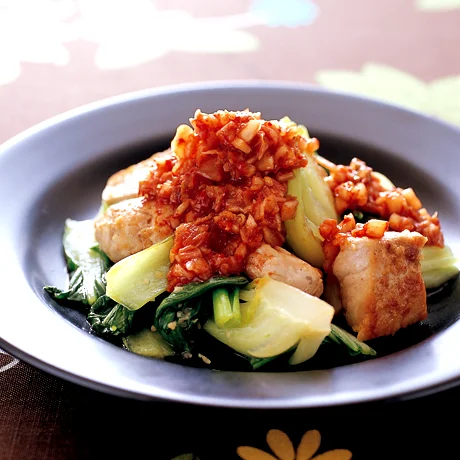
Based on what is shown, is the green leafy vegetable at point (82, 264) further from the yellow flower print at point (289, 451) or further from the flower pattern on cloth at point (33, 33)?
the flower pattern on cloth at point (33, 33)

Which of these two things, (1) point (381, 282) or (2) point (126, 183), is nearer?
(1) point (381, 282)

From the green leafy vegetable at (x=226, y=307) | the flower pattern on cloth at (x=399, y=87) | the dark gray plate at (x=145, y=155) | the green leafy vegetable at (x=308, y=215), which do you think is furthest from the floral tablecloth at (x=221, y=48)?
the green leafy vegetable at (x=226, y=307)

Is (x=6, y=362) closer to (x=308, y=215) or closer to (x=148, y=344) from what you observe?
(x=148, y=344)

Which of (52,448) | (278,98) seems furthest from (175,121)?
(52,448)

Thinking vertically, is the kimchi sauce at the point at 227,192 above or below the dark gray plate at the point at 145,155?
above

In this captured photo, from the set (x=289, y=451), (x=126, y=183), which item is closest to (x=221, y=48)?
(x=126, y=183)
